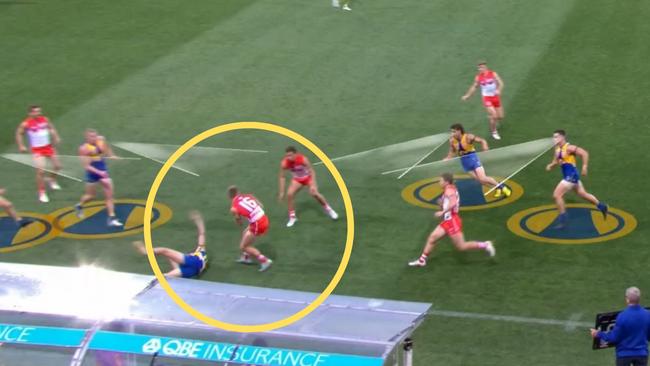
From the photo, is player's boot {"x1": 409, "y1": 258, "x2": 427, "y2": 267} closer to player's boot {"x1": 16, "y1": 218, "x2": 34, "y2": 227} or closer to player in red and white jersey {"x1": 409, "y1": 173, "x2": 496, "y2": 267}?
player in red and white jersey {"x1": 409, "y1": 173, "x2": 496, "y2": 267}

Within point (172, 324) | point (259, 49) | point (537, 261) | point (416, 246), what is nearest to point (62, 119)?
point (259, 49)

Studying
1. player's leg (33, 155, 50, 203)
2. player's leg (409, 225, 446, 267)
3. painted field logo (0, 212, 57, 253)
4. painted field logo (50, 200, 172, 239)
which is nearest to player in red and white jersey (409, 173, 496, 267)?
player's leg (409, 225, 446, 267)

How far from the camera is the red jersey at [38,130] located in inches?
936

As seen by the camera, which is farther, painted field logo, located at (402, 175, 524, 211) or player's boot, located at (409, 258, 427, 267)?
painted field logo, located at (402, 175, 524, 211)

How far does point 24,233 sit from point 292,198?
17.0 feet

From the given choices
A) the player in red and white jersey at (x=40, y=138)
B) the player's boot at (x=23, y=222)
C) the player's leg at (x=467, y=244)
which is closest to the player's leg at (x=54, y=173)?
the player in red and white jersey at (x=40, y=138)

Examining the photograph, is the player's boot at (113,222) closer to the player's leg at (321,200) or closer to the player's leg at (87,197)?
the player's leg at (87,197)

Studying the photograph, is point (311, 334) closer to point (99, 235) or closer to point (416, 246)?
point (416, 246)

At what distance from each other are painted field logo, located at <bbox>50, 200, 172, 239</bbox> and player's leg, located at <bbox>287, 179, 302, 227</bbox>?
8.29 feet

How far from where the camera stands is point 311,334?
453 inches

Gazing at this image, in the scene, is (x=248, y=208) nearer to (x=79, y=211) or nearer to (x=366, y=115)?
(x=79, y=211)

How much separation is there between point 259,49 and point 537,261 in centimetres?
1704

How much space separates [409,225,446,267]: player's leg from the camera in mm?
19234

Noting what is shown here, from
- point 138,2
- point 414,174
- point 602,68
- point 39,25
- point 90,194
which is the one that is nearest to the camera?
point 90,194
